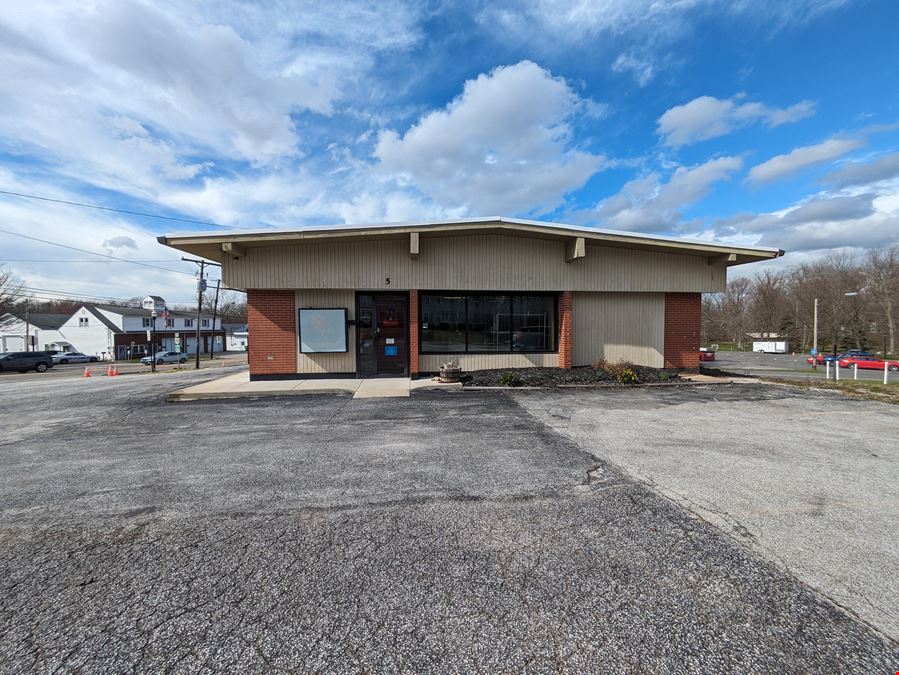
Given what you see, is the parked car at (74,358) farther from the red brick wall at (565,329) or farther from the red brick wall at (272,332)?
the red brick wall at (565,329)

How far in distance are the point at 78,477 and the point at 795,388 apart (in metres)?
15.3

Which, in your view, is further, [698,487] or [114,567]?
[698,487]

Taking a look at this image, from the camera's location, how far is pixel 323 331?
454 inches

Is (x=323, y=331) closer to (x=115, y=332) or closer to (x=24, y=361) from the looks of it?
(x=24, y=361)

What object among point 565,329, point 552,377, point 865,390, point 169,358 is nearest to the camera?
point 865,390

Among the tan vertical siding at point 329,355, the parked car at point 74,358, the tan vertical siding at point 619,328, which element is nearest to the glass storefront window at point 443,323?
the tan vertical siding at point 329,355

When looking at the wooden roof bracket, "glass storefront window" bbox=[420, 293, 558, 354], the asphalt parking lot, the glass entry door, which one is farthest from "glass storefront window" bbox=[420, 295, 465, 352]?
the asphalt parking lot

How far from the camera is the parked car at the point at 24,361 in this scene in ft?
105

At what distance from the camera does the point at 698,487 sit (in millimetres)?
4027

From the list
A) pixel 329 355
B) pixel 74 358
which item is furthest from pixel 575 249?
pixel 74 358

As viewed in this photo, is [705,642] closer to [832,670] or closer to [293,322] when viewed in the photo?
[832,670]

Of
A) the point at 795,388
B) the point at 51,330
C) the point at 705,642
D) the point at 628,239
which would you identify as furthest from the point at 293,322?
the point at 51,330

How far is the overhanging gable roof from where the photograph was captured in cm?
1015

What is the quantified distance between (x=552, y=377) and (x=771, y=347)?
185ft
